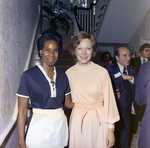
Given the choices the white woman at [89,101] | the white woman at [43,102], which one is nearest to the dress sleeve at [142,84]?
the white woman at [89,101]

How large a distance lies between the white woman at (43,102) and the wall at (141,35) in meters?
2.83

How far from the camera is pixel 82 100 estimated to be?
4.50 feet

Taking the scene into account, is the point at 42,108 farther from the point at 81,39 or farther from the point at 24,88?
the point at 81,39

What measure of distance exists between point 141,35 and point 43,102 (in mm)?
3503

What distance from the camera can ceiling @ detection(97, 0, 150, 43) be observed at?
3.88 meters

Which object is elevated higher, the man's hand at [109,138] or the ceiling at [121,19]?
the ceiling at [121,19]

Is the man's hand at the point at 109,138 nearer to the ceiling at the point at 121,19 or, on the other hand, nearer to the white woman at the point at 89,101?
the white woman at the point at 89,101

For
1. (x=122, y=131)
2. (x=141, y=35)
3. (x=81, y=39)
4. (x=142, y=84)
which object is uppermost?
(x=141, y=35)

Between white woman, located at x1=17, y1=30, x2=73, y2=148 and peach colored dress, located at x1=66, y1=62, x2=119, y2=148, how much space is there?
173 mm

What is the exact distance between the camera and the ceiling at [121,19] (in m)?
3.88

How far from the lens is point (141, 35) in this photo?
4.00 metres

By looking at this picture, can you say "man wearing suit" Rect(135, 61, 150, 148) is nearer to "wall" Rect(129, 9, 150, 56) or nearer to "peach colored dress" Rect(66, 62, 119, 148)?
"peach colored dress" Rect(66, 62, 119, 148)

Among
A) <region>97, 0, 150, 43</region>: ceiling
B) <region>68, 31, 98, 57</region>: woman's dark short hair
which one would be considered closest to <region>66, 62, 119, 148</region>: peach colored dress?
<region>68, 31, 98, 57</region>: woman's dark short hair

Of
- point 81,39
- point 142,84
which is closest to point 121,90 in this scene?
point 142,84
